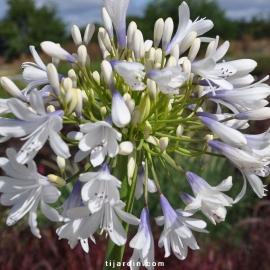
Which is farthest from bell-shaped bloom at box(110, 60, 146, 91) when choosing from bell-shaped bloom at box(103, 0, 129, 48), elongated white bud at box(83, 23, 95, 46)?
elongated white bud at box(83, 23, 95, 46)

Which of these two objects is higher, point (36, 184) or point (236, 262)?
point (36, 184)

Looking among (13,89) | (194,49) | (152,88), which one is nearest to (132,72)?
(152,88)

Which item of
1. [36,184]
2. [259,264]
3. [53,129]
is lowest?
[259,264]

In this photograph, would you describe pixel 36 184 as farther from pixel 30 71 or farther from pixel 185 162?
pixel 185 162

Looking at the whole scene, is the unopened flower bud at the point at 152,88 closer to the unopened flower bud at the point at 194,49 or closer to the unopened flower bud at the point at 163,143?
the unopened flower bud at the point at 163,143

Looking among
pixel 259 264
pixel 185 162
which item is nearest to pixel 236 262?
pixel 259 264

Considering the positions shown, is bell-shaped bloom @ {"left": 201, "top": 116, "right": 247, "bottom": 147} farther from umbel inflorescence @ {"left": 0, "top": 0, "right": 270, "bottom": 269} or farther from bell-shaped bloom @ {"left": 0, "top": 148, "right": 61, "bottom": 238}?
bell-shaped bloom @ {"left": 0, "top": 148, "right": 61, "bottom": 238}

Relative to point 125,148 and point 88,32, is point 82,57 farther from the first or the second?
point 125,148
